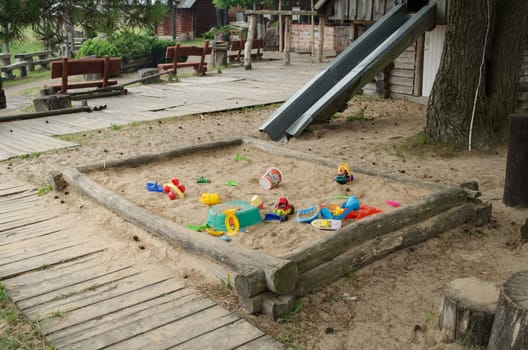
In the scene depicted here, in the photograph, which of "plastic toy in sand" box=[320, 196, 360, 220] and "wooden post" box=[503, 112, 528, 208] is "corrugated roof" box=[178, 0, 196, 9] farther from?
"plastic toy in sand" box=[320, 196, 360, 220]

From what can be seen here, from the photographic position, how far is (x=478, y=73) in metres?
7.82

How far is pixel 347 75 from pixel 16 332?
23.6ft

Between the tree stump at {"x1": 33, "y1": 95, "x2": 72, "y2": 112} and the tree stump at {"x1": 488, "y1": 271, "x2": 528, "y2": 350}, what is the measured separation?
443 inches

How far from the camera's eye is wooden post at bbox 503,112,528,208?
5582 mm

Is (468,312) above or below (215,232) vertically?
above

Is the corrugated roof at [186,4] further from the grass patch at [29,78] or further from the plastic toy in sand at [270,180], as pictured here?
the plastic toy in sand at [270,180]

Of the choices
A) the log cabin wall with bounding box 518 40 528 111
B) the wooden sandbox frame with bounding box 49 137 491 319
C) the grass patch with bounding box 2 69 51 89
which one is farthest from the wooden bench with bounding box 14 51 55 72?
the wooden sandbox frame with bounding box 49 137 491 319

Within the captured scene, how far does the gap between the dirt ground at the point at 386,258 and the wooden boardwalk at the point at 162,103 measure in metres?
0.87

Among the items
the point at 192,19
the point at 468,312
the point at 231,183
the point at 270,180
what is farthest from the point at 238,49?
the point at 468,312

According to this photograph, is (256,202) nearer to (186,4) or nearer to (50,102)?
(50,102)

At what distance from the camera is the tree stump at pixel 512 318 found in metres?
2.83

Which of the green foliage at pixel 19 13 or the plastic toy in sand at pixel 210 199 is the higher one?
the green foliage at pixel 19 13

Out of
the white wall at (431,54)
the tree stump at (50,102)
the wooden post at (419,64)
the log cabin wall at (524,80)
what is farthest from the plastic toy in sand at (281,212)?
the tree stump at (50,102)

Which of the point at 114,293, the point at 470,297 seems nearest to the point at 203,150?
the point at 114,293
